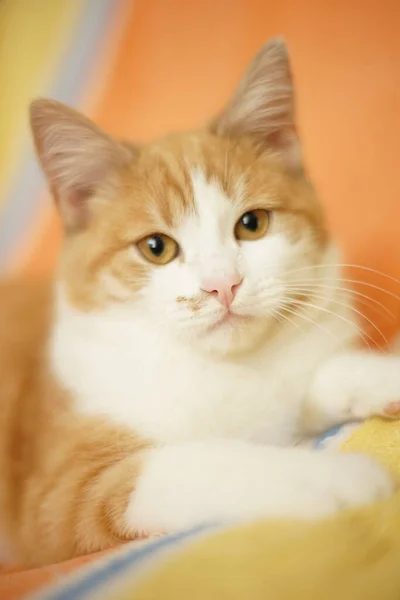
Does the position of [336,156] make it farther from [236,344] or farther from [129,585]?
[129,585]

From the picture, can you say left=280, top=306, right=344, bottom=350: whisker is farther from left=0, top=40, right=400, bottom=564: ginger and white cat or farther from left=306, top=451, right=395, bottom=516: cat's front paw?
left=306, top=451, right=395, bottom=516: cat's front paw

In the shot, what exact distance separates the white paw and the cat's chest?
210 mm

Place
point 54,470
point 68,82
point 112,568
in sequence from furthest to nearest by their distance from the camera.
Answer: point 68,82
point 54,470
point 112,568

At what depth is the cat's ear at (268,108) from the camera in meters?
0.99

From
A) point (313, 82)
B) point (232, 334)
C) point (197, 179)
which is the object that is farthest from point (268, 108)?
point (232, 334)

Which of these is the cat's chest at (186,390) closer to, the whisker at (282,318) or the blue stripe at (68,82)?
the whisker at (282,318)

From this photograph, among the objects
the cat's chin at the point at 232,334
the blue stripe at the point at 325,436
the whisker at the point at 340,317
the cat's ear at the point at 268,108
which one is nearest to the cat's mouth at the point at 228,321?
the cat's chin at the point at 232,334

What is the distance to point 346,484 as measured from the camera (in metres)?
0.68

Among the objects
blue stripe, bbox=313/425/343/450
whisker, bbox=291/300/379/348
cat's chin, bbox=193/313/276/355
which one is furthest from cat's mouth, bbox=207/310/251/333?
blue stripe, bbox=313/425/343/450

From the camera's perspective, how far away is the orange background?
4.17 feet

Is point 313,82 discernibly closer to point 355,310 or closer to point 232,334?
point 355,310

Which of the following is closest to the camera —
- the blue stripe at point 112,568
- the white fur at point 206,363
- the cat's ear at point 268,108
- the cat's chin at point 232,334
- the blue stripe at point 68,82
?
the blue stripe at point 112,568

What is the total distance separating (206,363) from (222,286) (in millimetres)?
167

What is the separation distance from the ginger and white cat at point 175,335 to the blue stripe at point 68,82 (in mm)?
242
